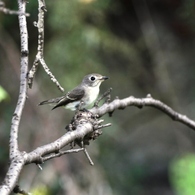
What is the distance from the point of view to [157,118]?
651cm

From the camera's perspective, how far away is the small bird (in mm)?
2451

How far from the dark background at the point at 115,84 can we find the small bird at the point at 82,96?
0.82 meters

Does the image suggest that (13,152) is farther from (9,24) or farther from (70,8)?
(9,24)

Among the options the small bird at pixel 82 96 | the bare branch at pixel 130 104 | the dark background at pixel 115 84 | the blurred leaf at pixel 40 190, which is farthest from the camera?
the dark background at pixel 115 84

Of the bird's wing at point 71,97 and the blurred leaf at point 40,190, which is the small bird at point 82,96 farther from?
the blurred leaf at point 40,190

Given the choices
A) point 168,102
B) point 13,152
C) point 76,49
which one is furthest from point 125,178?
point 13,152

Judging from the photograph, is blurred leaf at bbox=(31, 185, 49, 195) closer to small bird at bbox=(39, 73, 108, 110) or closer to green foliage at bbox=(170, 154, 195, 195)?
small bird at bbox=(39, 73, 108, 110)

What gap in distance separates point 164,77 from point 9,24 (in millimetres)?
1801

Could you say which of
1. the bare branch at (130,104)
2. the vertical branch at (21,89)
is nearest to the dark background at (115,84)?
the bare branch at (130,104)

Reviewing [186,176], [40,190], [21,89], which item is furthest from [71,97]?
[186,176]

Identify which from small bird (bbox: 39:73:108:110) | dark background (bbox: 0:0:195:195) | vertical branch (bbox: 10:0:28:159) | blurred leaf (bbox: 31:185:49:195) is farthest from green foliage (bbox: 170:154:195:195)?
vertical branch (bbox: 10:0:28:159)

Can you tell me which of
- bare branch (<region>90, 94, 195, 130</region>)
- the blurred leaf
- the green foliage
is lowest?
bare branch (<region>90, 94, 195, 130</region>)

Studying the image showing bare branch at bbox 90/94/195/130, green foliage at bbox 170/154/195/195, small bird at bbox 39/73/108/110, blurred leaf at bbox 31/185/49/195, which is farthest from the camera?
green foliage at bbox 170/154/195/195

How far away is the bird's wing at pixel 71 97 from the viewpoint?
2.45m
